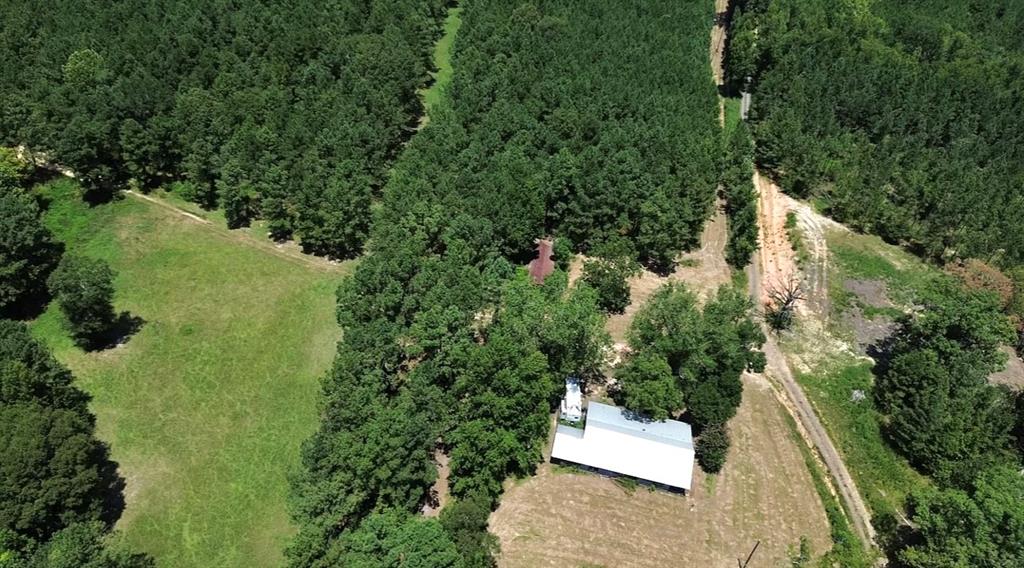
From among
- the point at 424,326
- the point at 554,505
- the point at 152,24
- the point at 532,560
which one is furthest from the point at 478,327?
the point at 152,24

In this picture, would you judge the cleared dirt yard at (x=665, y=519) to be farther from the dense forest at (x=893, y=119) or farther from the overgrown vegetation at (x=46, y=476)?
the dense forest at (x=893, y=119)

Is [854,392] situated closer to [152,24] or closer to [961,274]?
[961,274]

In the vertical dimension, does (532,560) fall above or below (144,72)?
below

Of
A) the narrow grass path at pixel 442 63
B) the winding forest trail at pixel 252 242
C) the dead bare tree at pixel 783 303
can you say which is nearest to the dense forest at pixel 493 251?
the narrow grass path at pixel 442 63

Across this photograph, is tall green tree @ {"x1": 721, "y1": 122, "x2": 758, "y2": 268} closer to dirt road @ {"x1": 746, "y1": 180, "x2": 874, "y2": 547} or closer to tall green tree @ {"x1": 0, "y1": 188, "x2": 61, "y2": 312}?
dirt road @ {"x1": 746, "y1": 180, "x2": 874, "y2": 547}

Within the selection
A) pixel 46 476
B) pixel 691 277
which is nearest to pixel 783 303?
pixel 691 277
